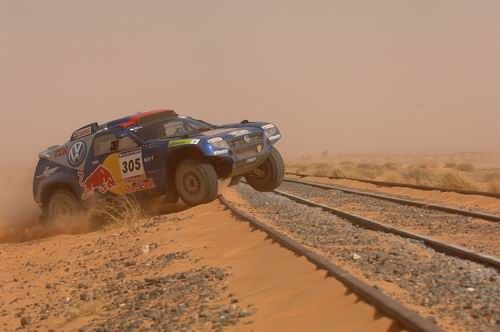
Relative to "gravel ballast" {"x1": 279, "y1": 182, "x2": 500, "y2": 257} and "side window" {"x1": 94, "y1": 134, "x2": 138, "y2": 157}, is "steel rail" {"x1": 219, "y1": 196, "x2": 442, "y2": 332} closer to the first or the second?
"gravel ballast" {"x1": 279, "y1": 182, "x2": 500, "y2": 257}

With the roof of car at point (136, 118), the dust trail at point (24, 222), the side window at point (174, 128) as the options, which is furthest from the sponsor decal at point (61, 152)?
the side window at point (174, 128)

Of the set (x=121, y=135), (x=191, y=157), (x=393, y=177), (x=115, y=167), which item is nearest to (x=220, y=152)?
(x=191, y=157)

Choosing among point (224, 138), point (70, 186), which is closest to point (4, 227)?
point (70, 186)

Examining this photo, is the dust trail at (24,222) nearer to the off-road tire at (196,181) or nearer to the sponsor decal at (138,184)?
the sponsor decal at (138,184)

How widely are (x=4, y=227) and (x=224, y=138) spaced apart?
6.89 meters

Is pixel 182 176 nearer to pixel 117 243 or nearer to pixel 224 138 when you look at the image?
pixel 224 138

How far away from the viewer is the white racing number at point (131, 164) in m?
11.1

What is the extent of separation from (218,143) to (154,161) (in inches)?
52.4

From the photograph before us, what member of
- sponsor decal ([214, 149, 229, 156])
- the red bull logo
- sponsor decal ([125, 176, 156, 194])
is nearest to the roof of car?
the red bull logo

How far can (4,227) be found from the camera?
47.2 feet

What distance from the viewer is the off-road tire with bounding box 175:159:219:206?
10.6 metres

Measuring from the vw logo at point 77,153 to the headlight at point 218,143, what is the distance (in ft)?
9.86

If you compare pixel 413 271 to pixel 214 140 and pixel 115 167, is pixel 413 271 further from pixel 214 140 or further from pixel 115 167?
pixel 115 167

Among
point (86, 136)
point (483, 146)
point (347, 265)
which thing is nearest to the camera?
point (347, 265)
